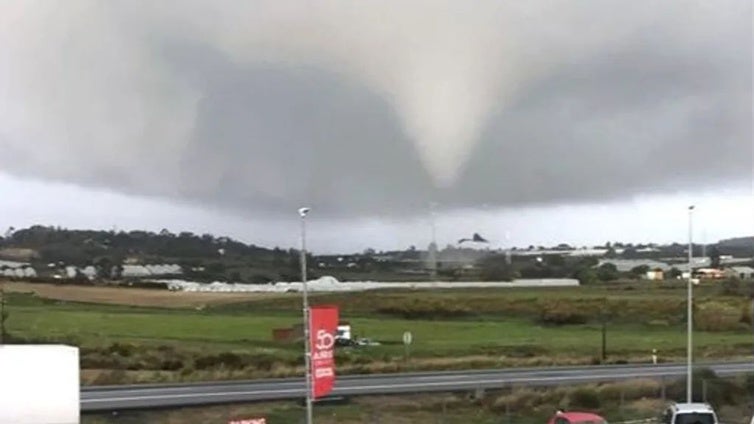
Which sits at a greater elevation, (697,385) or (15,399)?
(15,399)

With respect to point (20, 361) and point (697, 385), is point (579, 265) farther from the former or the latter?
point (20, 361)

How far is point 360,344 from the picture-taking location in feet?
328

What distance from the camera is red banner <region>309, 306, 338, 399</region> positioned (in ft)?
119

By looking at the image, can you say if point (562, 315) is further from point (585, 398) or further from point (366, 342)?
point (585, 398)

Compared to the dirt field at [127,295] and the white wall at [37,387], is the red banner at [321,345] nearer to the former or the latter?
the white wall at [37,387]

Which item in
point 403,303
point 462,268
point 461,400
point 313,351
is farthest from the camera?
point 462,268

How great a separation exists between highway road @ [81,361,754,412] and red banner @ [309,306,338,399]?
1918 cm

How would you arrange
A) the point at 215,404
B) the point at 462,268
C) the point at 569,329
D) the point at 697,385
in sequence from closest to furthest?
1. the point at 215,404
2. the point at 697,385
3. the point at 569,329
4. the point at 462,268

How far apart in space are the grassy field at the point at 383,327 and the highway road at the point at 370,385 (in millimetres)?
7709

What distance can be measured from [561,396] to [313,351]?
27772mm

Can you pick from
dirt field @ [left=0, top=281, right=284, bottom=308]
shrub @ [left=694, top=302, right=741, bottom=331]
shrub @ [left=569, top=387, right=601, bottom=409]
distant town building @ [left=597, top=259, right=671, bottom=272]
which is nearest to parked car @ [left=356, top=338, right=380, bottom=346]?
dirt field @ [left=0, top=281, right=284, bottom=308]

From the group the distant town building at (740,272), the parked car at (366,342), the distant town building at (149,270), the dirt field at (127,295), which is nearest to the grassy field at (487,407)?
the parked car at (366,342)

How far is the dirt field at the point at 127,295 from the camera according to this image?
11800 cm

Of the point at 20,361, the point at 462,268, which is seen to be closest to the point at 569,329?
the point at 462,268
